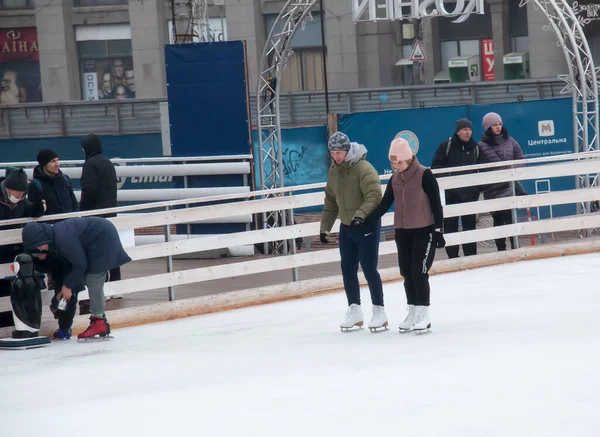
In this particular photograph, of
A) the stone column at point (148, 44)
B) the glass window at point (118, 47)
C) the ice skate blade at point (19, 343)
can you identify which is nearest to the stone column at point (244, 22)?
the stone column at point (148, 44)

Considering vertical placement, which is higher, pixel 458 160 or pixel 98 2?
pixel 98 2

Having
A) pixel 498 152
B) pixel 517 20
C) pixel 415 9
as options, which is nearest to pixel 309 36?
pixel 517 20

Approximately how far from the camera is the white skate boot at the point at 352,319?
9055 mm

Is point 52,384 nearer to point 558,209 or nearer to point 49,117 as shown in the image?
point 558,209

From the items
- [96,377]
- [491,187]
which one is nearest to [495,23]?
[491,187]

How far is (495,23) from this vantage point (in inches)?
1502

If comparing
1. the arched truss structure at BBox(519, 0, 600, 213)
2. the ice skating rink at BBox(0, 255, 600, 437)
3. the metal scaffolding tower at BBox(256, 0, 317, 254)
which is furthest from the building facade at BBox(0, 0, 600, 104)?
the ice skating rink at BBox(0, 255, 600, 437)

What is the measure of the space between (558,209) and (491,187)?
470 centimetres

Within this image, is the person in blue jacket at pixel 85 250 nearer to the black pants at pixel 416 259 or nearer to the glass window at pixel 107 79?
the black pants at pixel 416 259

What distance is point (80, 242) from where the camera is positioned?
9.24m

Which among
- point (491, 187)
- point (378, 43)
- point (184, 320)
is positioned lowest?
point (184, 320)

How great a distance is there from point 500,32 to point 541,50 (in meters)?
2.87

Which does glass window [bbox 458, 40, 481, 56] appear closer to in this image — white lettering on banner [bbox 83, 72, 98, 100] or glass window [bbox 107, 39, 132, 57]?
glass window [bbox 107, 39, 132, 57]

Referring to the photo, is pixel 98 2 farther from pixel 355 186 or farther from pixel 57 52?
pixel 355 186
